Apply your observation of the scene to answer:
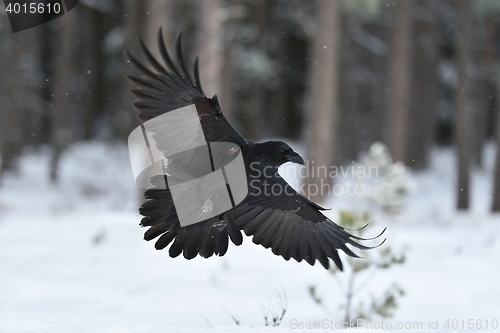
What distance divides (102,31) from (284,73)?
7732 mm

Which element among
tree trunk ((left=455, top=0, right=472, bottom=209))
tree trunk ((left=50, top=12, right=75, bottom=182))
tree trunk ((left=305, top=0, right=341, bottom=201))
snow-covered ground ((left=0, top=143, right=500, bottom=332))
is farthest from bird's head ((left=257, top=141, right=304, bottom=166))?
tree trunk ((left=50, top=12, right=75, bottom=182))

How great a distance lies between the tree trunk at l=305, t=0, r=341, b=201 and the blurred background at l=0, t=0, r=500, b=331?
32 mm

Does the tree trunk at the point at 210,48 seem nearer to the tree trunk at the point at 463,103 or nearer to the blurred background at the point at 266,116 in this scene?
the blurred background at the point at 266,116

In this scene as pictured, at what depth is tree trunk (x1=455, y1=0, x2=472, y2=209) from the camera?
1568 cm

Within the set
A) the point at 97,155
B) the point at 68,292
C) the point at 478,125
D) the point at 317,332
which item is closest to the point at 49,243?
the point at 68,292

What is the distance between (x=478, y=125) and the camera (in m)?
23.4

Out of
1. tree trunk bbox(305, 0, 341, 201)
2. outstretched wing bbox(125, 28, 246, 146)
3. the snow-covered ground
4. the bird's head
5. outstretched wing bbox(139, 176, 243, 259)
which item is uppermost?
tree trunk bbox(305, 0, 341, 201)

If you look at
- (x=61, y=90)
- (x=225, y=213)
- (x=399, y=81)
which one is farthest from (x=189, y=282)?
(x=61, y=90)

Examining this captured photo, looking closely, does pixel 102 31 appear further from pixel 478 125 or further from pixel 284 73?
pixel 478 125

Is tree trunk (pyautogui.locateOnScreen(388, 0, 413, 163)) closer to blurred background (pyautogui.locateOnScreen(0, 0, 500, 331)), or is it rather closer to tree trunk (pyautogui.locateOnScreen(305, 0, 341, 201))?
blurred background (pyautogui.locateOnScreen(0, 0, 500, 331))

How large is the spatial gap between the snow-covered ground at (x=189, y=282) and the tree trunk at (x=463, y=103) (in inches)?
193

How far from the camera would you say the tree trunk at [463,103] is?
617 inches

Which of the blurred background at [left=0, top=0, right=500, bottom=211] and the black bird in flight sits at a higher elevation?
the blurred background at [left=0, top=0, right=500, bottom=211]

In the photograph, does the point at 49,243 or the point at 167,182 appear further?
the point at 49,243
